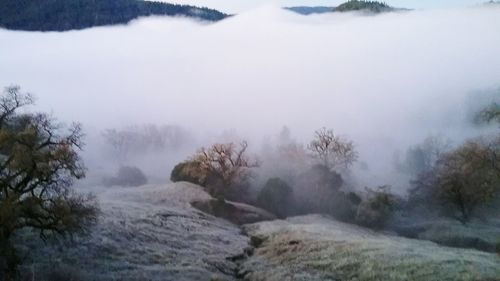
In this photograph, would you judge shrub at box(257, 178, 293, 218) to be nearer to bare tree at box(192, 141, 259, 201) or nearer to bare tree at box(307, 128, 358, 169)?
bare tree at box(192, 141, 259, 201)

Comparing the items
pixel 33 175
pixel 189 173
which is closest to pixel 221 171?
pixel 189 173

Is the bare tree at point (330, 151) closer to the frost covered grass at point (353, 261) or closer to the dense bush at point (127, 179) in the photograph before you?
the dense bush at point (127, 179)

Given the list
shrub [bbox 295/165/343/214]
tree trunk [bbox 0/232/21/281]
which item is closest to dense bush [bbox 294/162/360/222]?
shrub [bbox 295/165/343/214]

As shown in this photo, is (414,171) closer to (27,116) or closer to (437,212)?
(437,212)

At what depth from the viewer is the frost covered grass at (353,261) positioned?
40.7 meters

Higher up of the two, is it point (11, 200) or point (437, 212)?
point (11, 200)

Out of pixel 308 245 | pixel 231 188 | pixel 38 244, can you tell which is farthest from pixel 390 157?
pixel 38 244

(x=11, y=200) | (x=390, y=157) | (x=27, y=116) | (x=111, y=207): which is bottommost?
(x=390, y=157)

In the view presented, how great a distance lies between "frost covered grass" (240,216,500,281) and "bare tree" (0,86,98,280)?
15755 mm

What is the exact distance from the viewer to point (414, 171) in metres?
121

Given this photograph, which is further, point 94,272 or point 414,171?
point 414,171

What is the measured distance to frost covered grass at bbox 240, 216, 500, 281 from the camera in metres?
40.7

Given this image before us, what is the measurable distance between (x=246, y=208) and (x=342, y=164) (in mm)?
31221

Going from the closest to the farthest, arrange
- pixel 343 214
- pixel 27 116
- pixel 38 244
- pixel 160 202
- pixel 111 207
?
pixel 27 116, pixel 38 244, pixel 111 207, pixel 160 202, pixel 343 214
